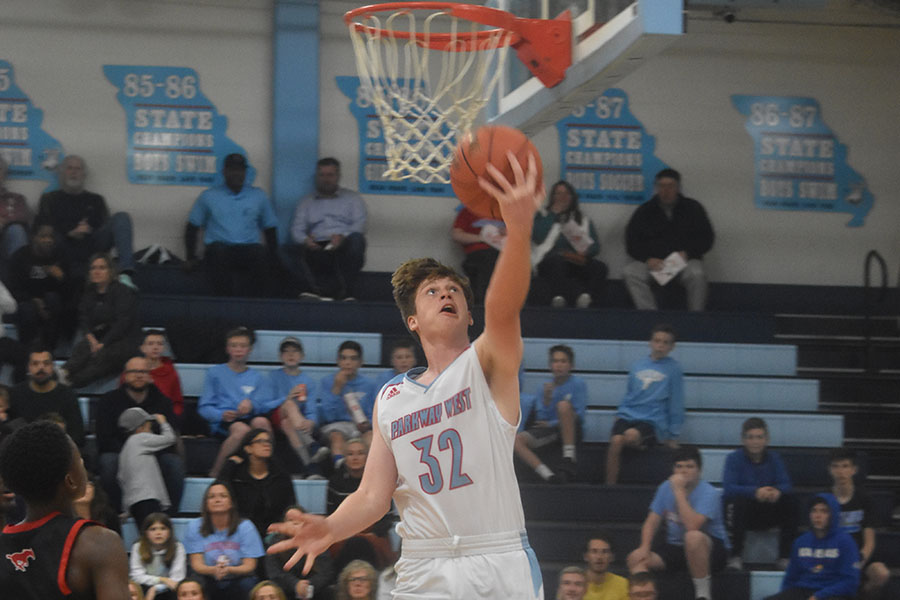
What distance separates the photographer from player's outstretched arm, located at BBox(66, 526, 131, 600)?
313cm

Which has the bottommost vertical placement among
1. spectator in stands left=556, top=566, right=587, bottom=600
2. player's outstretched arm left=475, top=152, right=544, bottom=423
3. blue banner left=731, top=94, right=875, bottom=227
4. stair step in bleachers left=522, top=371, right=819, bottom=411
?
spectator in stands left=556, top=566, right=587, bottom=600

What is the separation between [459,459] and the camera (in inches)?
135

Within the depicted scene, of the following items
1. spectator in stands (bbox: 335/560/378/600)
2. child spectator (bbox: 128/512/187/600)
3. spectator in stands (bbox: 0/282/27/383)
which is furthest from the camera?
spectator in stands (bbox: 0/282/27/383)

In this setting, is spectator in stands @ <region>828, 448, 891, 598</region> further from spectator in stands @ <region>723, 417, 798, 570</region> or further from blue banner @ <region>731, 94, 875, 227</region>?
blue banner @ <region>731, 94, 875, 227</region>

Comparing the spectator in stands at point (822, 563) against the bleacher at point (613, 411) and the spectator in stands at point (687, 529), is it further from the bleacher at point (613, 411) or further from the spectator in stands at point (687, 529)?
the spectator in stands at point (687, 529)

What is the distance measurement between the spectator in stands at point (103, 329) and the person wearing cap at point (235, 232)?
137cm

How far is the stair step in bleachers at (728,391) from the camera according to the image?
982cm

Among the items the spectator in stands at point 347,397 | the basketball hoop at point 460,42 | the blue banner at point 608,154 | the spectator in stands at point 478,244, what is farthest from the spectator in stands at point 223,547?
the blue banner at point 608,154

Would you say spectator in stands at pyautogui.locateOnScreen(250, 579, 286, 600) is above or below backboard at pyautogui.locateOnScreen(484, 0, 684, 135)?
below

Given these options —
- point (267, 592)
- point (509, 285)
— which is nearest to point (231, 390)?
point (267, 592)

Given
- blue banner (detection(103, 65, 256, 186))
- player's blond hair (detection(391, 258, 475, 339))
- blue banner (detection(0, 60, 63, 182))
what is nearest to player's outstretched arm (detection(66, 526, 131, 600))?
player's blond hair (detection(391, 258, 475, 339))

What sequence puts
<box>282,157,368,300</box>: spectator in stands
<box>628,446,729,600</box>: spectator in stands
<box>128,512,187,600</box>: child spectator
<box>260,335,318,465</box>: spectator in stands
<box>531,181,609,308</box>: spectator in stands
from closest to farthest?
1. <box>128,512,187,600</box>: child spectator
2. <box>628,446,729,600</box>: spectator in stands
3. <box>260,335,318,465</box>: spectator in stands
4. <box>282,157,368,300</box>: spectator in stands
5. <box>531,181,609,308</box>: spectator in stands

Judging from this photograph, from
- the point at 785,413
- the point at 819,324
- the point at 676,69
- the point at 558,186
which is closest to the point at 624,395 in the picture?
the point at 785,413

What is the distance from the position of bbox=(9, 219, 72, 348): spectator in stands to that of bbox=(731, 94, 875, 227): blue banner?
21.3 ft
